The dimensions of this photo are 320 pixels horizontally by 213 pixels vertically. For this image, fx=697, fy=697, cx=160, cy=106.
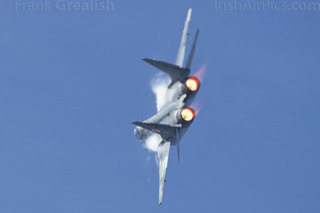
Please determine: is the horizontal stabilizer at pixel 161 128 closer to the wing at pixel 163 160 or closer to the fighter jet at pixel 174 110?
the fighter jet at pixel 174 110

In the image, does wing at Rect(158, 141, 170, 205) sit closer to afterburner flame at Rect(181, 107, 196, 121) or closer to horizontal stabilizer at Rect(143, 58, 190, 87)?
afterburner flame at Rect(181, 107, 196, 121)

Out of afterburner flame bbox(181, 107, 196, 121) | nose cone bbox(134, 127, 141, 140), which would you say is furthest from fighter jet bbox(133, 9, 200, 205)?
nose cone bbox(134, 127, 141, 140)

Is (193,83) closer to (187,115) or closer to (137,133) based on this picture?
(187,115)

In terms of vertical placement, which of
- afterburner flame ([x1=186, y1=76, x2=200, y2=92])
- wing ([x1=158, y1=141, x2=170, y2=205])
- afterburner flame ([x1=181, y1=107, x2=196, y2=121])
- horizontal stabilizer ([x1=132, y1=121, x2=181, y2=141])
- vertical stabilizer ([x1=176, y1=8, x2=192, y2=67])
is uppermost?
vertical stabilizer ([x1=176, y1=8, x2=192, y2=67])

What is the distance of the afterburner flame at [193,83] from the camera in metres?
60.8

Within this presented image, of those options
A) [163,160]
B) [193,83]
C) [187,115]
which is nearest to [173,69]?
[193,83]

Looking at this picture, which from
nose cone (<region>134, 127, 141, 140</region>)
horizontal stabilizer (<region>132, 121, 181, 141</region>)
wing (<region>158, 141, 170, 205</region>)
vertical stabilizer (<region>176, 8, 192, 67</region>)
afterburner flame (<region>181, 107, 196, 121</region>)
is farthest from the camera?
nose cone (<region>134, 127, 141, 140</region>)

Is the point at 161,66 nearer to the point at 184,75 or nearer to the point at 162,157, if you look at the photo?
the point at 184,75

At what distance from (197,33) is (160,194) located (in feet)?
51.6

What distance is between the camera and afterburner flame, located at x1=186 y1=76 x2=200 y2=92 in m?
60.8

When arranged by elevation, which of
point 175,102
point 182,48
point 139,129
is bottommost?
point 139,129

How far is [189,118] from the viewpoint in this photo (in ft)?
198

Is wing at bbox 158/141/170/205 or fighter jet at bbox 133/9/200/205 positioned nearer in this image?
fighter jet at bbox 133/9/200/205

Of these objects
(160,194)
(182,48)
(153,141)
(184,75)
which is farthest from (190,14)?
(160,194)
